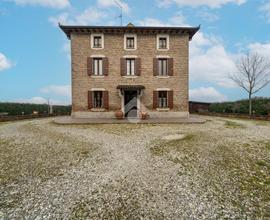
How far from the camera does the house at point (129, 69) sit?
17.6 meters

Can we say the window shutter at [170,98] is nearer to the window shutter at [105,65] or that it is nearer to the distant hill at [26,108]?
the window shutter at [105,65]

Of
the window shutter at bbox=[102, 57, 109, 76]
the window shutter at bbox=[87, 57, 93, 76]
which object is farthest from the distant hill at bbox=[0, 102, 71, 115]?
the window shutter at bbox=[102, 57, 109, 76]

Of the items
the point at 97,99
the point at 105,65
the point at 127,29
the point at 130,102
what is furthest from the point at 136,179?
the point at 127,29

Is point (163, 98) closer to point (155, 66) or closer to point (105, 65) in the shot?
point (155, 66)

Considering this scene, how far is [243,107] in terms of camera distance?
73.4ft

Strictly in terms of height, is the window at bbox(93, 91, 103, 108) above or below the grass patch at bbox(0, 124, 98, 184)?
above

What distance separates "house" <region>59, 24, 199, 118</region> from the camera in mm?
17578

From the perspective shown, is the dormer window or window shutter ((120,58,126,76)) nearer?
window shutter ((120,58,126,76))

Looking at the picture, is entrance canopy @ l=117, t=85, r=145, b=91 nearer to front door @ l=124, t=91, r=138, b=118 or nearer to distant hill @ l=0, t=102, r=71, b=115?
front door @ l=124, t=91, r=138, b=118

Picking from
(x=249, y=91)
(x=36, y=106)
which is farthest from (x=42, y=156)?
(x=249, y=91)

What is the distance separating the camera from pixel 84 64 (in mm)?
17594

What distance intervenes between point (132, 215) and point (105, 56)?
604 inches

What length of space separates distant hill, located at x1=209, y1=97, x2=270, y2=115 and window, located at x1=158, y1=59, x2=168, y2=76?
1059cm

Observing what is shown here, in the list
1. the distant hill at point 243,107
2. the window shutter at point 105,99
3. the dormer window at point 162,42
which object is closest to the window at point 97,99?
the window shutter at point 105,99
